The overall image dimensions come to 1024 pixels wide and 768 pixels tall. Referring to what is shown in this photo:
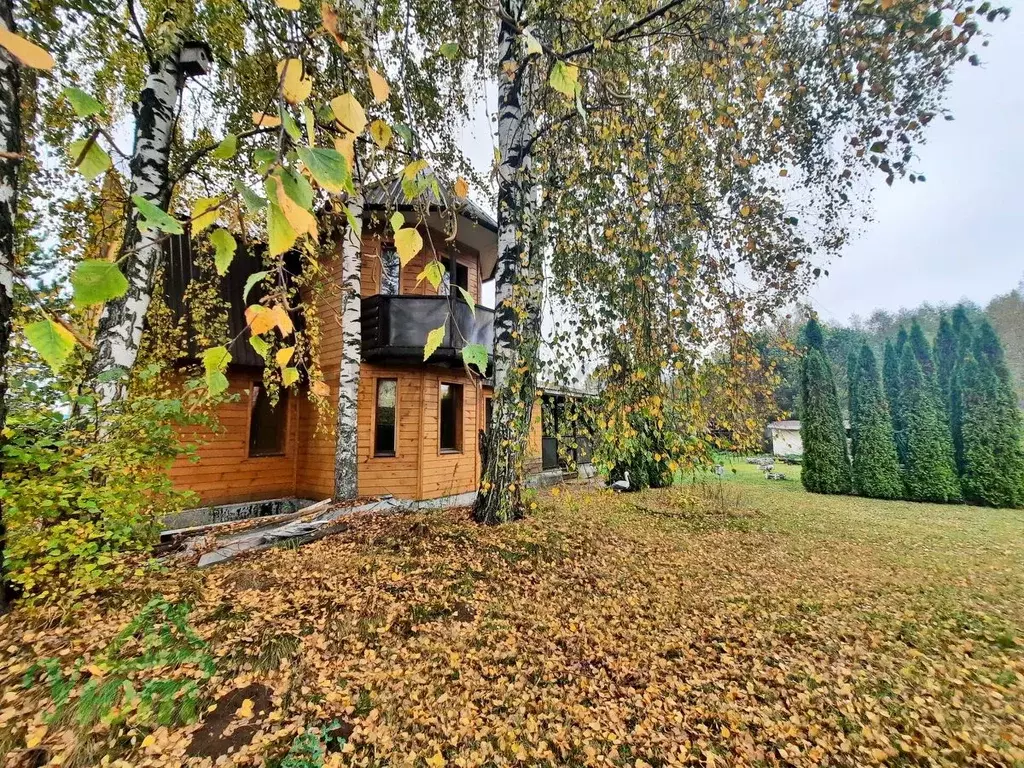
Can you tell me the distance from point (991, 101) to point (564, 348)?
428cm

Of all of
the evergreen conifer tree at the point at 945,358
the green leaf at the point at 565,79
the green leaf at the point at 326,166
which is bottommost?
the green leaf at the point at 326,166

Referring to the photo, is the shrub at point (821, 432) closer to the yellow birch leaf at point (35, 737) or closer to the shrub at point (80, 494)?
the shrub at point (80, 494)

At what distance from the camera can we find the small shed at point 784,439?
2575cm

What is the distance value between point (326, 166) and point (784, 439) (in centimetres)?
3169

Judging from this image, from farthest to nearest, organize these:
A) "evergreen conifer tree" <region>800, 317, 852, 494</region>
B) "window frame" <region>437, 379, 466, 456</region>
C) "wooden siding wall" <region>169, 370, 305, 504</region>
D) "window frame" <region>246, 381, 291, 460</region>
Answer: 1. "evergreen conifer tree" <region>800, 317, 852, 494</region>
2. "window frame" <region>437, 379, 466, 456</region>
3. "window frame" <region>246, 381, 291, 460</region>
4. "wooden siding wall" <region>169, 370, 305, 504</region>

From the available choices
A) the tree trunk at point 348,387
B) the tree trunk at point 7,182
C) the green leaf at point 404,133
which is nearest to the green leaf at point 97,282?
the green leaf at point 404,133

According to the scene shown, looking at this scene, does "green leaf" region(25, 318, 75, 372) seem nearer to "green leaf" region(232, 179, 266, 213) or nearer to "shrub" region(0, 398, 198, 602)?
"green leaf" region(232, 179, 266, 213)

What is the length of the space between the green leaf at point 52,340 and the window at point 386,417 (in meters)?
8.33

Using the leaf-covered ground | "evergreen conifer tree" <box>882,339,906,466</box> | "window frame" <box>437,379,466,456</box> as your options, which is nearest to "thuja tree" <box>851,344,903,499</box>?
"evergreen conifer tree" <box>882,339,906,466</box>

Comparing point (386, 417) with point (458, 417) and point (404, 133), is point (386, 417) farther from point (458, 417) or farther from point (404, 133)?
point (404, 133)

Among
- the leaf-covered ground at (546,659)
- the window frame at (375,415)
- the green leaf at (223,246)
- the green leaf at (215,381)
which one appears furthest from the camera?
the window frame at (375,415)

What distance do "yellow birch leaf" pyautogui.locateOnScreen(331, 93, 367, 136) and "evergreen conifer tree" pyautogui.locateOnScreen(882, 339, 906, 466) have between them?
15883 mm

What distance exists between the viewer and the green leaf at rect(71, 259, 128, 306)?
0.65 metres

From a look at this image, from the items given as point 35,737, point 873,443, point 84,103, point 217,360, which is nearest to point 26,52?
point 84,103
